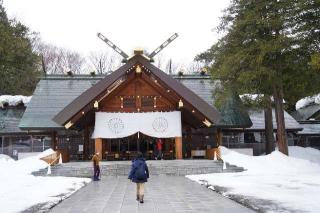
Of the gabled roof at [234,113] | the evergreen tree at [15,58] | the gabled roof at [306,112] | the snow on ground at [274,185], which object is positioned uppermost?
the evergreen tree at [15,58]

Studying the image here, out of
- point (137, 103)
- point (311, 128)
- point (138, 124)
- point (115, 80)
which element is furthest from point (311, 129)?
point (115, 80)

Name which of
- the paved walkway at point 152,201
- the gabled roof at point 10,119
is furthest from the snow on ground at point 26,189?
the gabled roof at point 10,119

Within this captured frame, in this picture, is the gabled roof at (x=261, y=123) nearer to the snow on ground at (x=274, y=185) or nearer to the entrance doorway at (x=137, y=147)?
the snow on ground at (x=274, y=185)

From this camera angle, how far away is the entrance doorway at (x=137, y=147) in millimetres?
24688

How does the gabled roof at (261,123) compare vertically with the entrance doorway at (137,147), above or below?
above

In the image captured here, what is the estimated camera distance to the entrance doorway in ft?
81.0

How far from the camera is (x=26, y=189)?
44.0 ft

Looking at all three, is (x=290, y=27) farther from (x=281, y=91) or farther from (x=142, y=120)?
(x=142, y=120)

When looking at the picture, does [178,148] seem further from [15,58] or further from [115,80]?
[15,58]

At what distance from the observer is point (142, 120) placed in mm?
22844

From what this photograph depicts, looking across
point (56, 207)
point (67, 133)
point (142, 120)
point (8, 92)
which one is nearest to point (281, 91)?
point (142, 120)

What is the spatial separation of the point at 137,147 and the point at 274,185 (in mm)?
12616

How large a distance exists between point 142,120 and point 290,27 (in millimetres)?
8707

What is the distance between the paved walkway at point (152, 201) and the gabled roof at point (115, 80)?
789 centimetres
